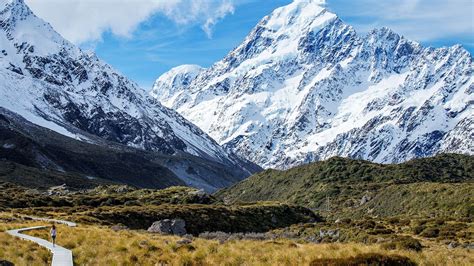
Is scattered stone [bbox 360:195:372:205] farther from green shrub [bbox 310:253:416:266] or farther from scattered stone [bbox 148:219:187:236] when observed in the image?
green shrub [bbox 310:253:416:266]

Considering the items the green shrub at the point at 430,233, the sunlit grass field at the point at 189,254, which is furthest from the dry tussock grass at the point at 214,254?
the green shrub at the point at 430,233

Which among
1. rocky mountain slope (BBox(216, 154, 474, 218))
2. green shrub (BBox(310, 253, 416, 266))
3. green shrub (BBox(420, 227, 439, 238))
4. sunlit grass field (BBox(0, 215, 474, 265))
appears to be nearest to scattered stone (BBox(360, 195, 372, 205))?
rocky mountain slope (BBox(216, 154, 474, 218))

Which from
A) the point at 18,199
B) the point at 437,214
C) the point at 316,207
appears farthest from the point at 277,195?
the point at 18,199

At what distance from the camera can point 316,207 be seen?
15925cm

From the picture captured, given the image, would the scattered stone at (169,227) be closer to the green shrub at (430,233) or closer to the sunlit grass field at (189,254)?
the green shrub at (430,233)

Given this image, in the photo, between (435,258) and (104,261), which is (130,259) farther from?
(435,258)

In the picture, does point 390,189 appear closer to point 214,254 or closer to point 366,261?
point 214,254

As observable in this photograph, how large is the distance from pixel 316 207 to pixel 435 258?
455 ft

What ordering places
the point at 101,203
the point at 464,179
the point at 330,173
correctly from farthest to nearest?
the point at 330,173, the point at 464,179, the point at 101,203

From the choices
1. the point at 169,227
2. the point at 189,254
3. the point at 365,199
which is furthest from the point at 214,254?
the point at 365,199

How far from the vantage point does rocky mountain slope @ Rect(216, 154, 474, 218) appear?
356 feet

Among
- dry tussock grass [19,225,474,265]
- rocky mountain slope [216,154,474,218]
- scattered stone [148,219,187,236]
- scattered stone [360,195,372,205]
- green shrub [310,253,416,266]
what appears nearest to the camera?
green shrub [310,253,416,266]

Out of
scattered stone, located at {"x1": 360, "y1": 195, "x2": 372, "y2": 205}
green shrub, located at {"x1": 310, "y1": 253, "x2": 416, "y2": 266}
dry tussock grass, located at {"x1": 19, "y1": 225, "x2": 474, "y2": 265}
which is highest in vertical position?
scattered stone, located at {"x1": 360, "y1": 195, "x2": 372, "y2": 205}

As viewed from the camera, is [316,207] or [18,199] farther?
[316,207]
